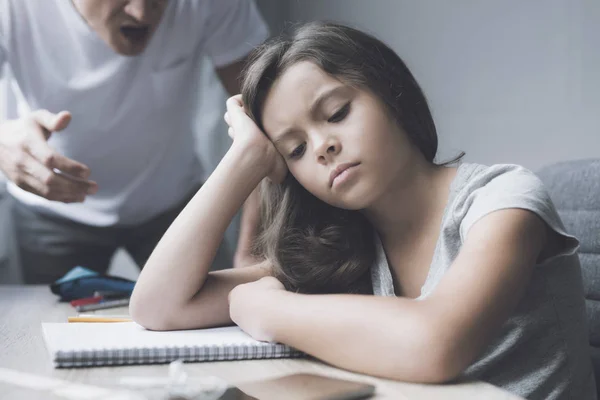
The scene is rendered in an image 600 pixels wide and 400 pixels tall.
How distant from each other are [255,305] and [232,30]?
1.17 meters

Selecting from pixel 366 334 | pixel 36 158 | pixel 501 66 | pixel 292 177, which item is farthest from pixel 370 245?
pixel 36 158

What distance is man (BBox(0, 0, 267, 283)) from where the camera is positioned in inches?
65.6

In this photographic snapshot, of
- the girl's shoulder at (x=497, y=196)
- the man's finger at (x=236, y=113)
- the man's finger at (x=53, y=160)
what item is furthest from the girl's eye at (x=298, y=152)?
the man's finger at (x=53, y=160)

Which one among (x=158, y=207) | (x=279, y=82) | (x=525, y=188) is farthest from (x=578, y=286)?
(x=158, y=207)

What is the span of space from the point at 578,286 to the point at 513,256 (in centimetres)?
25

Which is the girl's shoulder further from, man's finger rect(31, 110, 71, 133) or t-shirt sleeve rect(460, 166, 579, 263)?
man's finger rect(31, 110, 71, 133)

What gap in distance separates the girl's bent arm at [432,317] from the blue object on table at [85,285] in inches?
29.4

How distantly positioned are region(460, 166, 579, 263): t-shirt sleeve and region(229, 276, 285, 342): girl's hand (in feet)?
0.78

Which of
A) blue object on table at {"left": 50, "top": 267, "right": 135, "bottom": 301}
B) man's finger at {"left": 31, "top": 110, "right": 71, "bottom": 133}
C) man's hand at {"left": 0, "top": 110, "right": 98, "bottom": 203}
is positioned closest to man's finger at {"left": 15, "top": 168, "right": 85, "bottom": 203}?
man's hand at {"left": 0, "top": 110, "right": 98, "bottom": 203}

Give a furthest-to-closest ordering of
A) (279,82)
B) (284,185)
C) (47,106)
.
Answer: (47,106), (284,185), (279,82)

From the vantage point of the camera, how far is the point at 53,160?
5.03 feet

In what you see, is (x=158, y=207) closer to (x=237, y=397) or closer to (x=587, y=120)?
(x=587, y=120)

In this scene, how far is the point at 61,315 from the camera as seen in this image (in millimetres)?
1171

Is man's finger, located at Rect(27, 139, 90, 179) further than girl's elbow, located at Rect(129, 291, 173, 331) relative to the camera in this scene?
Yes
